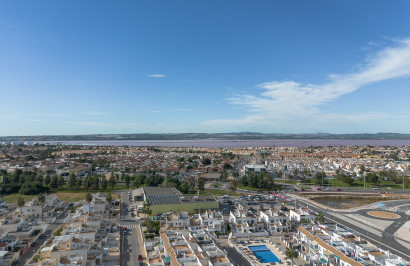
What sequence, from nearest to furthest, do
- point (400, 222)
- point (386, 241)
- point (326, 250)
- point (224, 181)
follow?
point (326, 250) → point (386, 241) → point (400, 222) → point (224, 181)

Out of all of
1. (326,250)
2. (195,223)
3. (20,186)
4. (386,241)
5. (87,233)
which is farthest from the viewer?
(20,186)

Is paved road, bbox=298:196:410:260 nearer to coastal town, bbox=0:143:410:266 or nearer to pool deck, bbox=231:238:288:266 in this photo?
coastal town, bbox=0:143:410:266

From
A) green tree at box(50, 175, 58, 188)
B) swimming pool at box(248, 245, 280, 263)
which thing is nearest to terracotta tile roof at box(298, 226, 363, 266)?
swimming pool at box(248, 245, 280, 263)

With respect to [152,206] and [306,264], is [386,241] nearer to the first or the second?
[306,264]

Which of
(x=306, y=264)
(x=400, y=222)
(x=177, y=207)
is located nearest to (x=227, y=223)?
(x=177, y=207)

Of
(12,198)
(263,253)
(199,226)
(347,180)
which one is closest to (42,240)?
(199,226)

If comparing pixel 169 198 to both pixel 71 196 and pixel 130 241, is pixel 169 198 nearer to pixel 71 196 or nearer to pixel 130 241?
pixel 130 241
